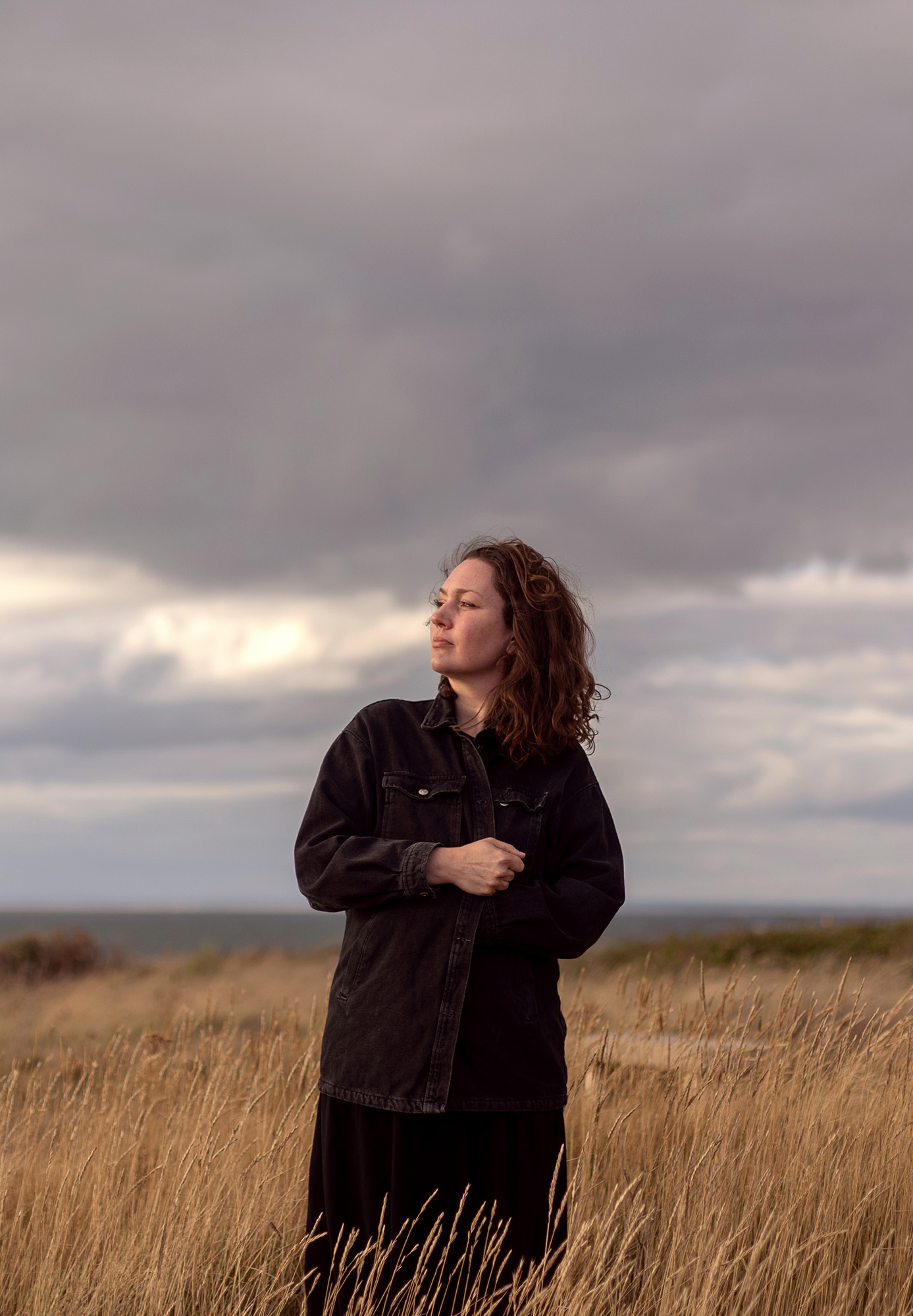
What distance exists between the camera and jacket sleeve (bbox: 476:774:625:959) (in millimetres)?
2324

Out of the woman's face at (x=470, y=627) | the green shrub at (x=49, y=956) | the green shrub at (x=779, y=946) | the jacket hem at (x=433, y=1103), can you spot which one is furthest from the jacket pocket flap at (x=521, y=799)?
the green shrub at (x=49, y=956)

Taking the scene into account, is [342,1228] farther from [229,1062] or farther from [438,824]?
[229,1062]

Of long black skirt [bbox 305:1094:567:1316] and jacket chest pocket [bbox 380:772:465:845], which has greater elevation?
jacket chest pocket [bbox 380:772:465:845]

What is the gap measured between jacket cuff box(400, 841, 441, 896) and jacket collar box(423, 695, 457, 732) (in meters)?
0.34

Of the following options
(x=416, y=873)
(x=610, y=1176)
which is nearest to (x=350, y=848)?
(x=416, y=873)

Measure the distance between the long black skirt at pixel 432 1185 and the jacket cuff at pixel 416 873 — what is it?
1.53 ft

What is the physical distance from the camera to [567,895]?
2361 mm

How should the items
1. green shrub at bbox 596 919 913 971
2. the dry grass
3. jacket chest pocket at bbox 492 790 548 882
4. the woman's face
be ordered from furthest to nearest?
1. green shrub at bbox 596 919 913 971
2. the dry grass
3. the woman's face
4. jacket chest pocket at bbox 492 790 548 882

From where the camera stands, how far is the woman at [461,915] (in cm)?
232

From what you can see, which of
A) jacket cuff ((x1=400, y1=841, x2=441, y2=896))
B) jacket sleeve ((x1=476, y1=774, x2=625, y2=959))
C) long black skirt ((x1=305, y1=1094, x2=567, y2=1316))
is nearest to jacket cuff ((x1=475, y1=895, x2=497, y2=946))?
jacket sleeve ((x1=476, y1=774, x2=625, y2=959))

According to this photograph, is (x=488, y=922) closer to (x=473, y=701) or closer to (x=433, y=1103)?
(x=433, y=1103)

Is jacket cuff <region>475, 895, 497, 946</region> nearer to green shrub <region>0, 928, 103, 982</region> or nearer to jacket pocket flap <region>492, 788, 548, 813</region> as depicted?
jacket pocket flap <region>492, 788, 548, 813</region>

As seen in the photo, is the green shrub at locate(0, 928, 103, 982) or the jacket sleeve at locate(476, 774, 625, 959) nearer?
the jacket sleeve at locate(476, 774, 625, 959)

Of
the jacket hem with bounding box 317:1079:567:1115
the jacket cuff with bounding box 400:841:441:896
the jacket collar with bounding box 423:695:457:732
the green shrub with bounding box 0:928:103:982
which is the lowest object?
the green shrub with bounding box 0:928:103:982
